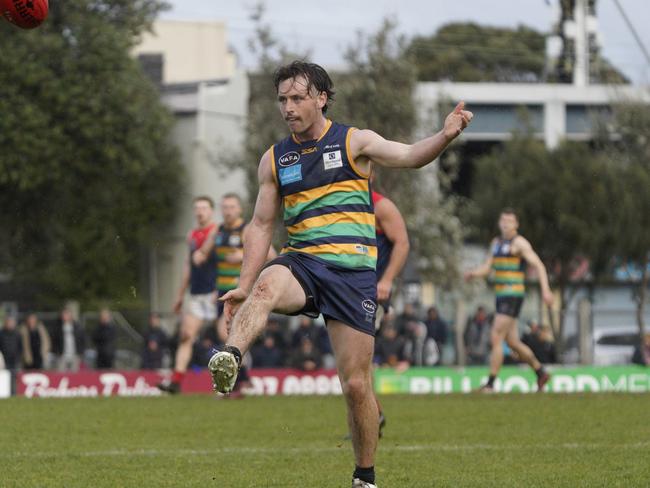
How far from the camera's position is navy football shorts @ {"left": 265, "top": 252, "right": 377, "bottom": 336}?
7832mm

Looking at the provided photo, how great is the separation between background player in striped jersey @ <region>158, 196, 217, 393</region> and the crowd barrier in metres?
3.79

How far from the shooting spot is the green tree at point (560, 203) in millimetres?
37969

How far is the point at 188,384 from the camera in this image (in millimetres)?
22531

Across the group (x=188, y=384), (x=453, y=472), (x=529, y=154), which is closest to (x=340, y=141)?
(x=453, y=472)

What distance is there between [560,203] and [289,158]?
31.0m

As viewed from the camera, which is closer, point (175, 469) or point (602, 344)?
point (175, 469)

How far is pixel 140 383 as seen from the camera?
22766 millimetres

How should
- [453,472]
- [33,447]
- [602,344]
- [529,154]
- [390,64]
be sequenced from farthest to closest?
[529,154]
[390,64]
[602,344]
[33,447]
[453,472]

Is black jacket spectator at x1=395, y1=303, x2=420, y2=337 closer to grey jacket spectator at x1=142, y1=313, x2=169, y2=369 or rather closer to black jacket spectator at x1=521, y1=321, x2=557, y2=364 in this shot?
black jacket spectator at x1=521, y1=321, x2=557, y2=364

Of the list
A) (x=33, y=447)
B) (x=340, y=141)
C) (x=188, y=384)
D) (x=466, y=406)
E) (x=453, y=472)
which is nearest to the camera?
(x=340, y=141)

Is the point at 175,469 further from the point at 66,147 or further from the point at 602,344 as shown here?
the point at 66,147

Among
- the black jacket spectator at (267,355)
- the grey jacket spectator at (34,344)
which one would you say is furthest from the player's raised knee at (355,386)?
the grey jacket spectator at (34,344)

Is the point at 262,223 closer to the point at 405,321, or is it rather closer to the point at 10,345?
the point at 10,345

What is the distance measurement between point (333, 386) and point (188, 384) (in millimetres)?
2451
